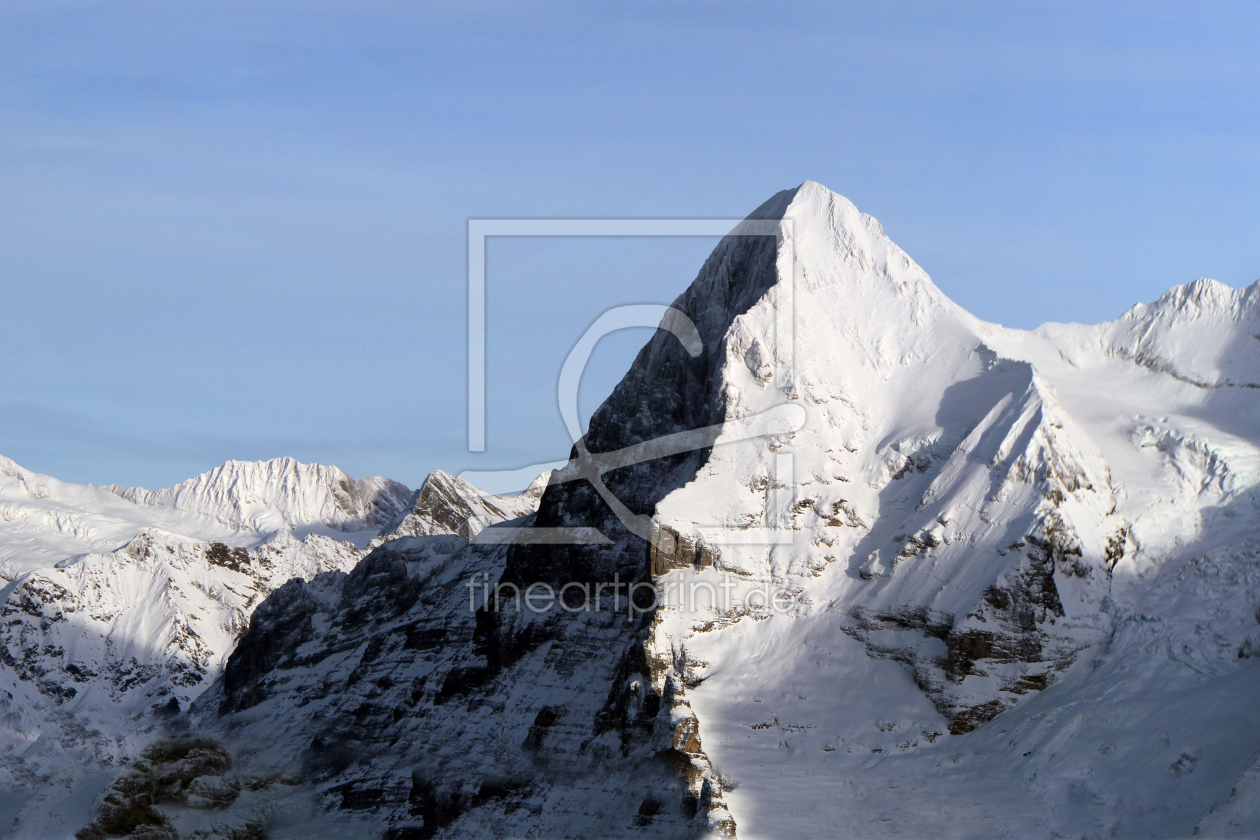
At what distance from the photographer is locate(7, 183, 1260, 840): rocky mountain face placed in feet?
425

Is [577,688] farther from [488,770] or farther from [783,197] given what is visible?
[783,197]

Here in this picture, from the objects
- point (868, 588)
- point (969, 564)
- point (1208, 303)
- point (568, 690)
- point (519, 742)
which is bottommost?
point (519, 742)

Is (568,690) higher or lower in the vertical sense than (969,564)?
lower

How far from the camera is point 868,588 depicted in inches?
5876

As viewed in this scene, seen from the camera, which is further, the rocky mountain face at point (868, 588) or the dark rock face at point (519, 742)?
the dark rock face at point (519, 742)

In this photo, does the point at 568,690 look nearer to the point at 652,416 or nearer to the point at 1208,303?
the point at 652,416

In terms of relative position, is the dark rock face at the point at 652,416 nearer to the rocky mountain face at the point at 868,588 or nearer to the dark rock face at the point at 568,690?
the dark rock face at the point at 568,690

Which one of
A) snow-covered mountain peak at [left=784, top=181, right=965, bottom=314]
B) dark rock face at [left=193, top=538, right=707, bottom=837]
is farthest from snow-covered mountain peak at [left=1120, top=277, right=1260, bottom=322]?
dark rock face at [left=193, top=538, right=707, bottom=837]

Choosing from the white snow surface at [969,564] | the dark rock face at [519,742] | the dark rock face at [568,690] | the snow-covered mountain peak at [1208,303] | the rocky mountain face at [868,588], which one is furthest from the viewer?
the snow-covered mountain peak at [1208,303]

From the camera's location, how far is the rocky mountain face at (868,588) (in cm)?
12950

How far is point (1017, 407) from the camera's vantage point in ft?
497

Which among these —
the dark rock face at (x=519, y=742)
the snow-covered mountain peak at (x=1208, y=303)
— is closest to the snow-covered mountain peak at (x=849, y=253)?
the snow-covered mountain peak at (x=1208, y=303)

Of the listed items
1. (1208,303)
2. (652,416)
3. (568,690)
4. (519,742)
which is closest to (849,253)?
(652,416)

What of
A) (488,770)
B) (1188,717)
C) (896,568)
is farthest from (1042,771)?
(488,770)
